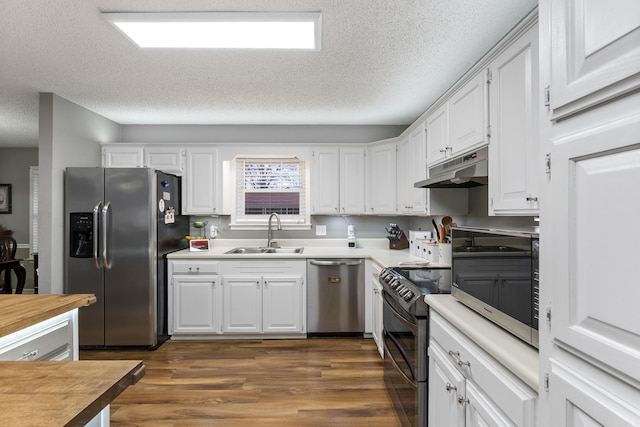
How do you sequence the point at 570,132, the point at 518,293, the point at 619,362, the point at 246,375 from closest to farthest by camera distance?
the point at 619,362 < the point at 570,132 < the point at 518,293 < the point at 246,375

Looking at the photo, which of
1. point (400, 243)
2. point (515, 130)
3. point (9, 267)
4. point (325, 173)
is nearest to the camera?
point (515, 130)

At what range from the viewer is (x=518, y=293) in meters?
1.18

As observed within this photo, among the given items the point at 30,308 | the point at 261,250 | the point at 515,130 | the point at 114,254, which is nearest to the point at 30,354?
the point at 30,308

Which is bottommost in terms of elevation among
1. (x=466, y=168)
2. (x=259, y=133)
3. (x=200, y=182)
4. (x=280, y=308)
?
(x=280, y=308)

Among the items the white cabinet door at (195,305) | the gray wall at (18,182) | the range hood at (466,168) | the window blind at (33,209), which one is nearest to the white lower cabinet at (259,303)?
the white cabinet door at (195,305)

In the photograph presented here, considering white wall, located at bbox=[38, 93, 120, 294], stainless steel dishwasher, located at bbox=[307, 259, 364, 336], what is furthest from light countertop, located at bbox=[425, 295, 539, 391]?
white wall, located at bbox=[38, 93, 120, 294]

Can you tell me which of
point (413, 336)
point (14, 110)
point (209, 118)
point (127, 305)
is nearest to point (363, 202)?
point (209, 118)

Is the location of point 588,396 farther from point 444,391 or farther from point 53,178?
point 53,178

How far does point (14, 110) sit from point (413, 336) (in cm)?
459

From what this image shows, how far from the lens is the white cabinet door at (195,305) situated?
3484 mm

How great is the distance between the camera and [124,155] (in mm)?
3898

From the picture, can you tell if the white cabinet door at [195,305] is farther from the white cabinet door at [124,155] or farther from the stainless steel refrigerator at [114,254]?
the white cabinet door at [124,155]

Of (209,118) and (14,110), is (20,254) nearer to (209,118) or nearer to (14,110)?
(14,110)

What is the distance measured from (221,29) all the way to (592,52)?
1881mm
